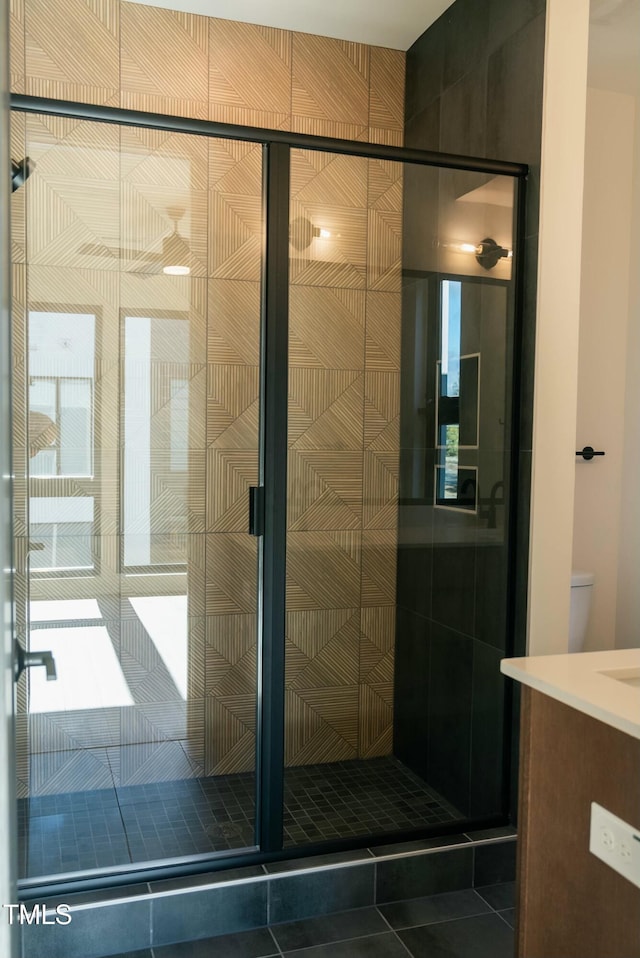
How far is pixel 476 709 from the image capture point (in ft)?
8.41

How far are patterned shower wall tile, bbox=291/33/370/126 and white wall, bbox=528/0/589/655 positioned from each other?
97 centimetres

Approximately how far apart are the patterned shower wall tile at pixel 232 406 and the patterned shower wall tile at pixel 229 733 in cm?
72

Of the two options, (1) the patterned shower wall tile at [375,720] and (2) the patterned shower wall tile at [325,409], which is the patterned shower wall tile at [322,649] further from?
(2) the patterned shower wall tile at [325,409]

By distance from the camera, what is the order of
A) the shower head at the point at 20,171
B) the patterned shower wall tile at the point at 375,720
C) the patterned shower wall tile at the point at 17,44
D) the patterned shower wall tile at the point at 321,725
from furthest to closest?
the patterned shower wall tile at the point at 17,44 → the patterned shower wall tile at the point at 375,720 → the patterned shower wall tile at the point at 321,725 → the shower head at the point at 20,171

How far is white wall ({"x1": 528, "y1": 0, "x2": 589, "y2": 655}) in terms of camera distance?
237 cm

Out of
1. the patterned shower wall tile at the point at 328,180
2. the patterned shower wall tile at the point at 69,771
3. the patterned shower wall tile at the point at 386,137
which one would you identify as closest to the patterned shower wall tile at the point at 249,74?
the patterned shower wall tile at the point at 386,137

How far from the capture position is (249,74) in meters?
2.98

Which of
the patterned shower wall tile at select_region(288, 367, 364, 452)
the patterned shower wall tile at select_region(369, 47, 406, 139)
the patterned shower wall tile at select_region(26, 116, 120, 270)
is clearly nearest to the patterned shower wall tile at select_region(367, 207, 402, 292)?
the patterned shower wall tile at select_region(288, 367, 364, 452)

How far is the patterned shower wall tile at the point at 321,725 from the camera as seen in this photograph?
2348 millimetres

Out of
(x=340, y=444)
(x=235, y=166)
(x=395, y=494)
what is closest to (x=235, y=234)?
(x=235, y=166)

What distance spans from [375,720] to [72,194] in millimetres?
1726

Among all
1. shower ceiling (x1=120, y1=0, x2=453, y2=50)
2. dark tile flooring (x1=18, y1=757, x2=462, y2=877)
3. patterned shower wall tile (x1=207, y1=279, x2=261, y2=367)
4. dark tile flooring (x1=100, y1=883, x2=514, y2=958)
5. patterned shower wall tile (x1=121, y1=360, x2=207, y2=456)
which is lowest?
dark tile flooring (x1=100, y1=883, x2=514, y2=958)

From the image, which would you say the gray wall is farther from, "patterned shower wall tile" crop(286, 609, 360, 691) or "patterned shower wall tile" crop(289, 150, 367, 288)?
"patterned shower wall tile" crop(289, 150, 367, 288)

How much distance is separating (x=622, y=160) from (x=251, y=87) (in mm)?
1503
